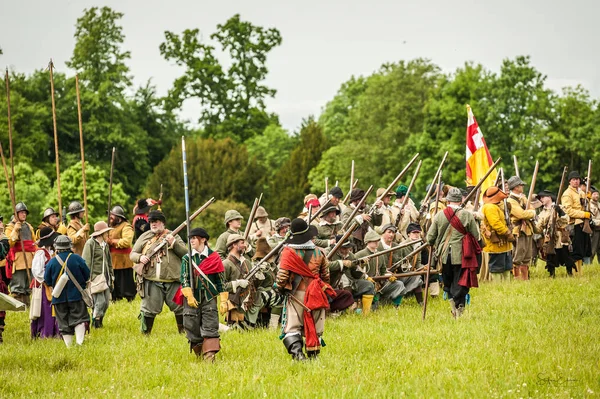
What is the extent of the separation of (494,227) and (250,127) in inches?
2250

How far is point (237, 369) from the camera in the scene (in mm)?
11750

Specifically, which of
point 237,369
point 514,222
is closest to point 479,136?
point 514,222

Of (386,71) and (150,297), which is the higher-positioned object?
(386,71)

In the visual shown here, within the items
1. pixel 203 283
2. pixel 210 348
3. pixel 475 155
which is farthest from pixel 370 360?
pixel 475 155

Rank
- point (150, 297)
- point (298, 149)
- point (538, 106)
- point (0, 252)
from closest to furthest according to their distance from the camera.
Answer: point (150, 297) < point (0, 252) < point (538, 106) < point (298, 149)

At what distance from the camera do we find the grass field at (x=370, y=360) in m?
10.2

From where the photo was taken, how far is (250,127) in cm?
7369

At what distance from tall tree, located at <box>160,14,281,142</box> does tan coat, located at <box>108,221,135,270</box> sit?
165 ft

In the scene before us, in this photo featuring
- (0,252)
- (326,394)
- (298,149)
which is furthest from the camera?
(298,149)

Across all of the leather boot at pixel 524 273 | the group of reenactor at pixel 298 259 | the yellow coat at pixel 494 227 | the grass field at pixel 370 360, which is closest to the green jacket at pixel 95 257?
the group of reenactor at pixel 298 259

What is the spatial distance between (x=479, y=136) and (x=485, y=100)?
3441 cm

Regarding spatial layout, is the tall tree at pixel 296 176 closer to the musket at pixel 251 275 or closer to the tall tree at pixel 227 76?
the tall tree at pixel 227 76

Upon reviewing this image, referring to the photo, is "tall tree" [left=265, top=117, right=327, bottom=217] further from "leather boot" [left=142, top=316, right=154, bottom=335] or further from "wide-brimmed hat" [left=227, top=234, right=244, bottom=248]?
"wide-brimmed hat" [left=227, top=234, right=244, bottom=248]

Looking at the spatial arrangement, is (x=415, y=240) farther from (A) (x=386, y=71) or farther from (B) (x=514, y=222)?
(A) (x=386, y=71)
